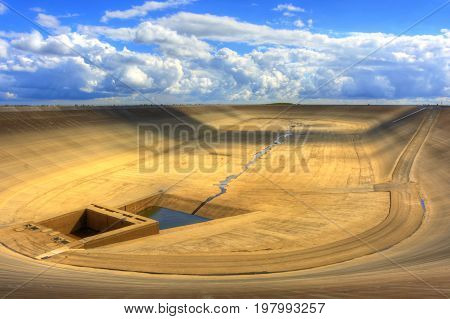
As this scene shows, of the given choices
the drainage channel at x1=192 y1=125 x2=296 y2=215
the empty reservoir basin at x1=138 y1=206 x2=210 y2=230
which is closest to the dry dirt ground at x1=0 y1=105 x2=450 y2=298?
the drainage channel at x1=192 y1=125 x2=296 y2=215

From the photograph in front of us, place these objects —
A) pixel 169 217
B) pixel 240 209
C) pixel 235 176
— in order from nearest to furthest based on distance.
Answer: pixel 240 209 < pixel 169 217 < pixel 235 176

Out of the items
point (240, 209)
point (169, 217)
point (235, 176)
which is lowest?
point (169, 217)

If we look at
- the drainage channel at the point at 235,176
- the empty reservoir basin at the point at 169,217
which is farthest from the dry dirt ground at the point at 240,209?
the empty reservoir basin at the point at 169,217

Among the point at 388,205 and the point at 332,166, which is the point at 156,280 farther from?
the point at 332,166

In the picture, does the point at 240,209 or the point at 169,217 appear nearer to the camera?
the point at 240,209

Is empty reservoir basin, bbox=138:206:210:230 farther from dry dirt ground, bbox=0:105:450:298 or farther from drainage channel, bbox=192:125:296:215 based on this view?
drainage channel, bbox=192:125:296:215

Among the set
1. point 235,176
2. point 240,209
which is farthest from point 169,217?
point 235,176

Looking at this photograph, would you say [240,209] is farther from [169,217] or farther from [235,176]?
[235,176]

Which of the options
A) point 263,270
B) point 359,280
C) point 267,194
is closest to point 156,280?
point 263,270
